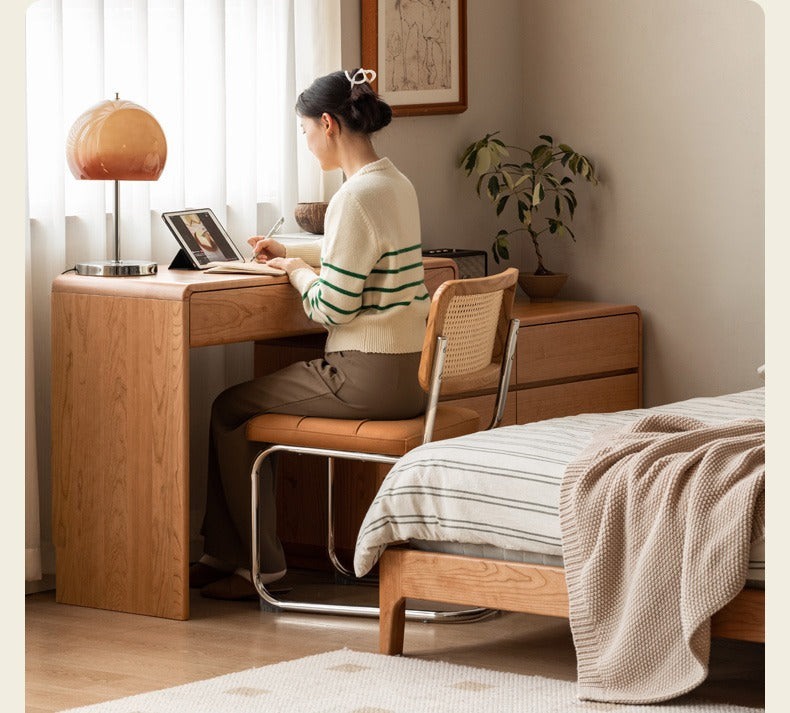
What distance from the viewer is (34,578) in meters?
3.34

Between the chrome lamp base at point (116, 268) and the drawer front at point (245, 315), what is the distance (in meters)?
0.25

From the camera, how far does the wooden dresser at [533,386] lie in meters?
3.54

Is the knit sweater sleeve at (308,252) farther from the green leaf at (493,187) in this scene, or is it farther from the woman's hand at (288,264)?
the green leaf at (493,187)

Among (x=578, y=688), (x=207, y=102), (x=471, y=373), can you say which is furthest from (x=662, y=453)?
(x=207, y=102)

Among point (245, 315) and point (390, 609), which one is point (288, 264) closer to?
point (245, 315)

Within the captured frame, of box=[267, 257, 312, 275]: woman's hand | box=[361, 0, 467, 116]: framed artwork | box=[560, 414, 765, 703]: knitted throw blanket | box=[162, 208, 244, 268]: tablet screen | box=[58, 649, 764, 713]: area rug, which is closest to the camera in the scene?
box=[560, 414, 765, 703]: knitted throw blanket

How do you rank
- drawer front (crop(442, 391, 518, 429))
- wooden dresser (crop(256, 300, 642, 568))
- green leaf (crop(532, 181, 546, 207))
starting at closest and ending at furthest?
wooden dresser (crop(256, 300, 642, 568)) → drawer front (crop(442, 391, 518, 429)) → green leaf (crop(532, 181, 546, 207))

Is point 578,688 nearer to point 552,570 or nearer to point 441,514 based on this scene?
point 552,570

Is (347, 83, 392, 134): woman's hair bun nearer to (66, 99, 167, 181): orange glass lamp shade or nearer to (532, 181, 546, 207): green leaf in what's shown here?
(66, 99, 167, 181): orange glass lamp shade

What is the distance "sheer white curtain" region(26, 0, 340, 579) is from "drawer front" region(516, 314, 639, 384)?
30.0 inches

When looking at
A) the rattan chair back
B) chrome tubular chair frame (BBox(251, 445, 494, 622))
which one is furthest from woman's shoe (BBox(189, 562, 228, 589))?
the rattan chair back

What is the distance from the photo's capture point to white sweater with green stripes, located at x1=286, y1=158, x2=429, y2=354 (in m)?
3.01

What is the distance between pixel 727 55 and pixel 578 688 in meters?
2.48
